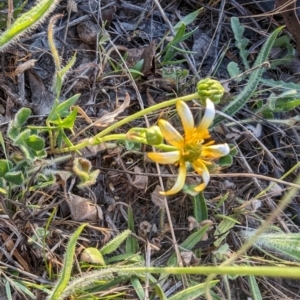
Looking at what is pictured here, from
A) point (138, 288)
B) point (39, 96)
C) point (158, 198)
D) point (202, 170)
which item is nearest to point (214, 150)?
point (202, 170)

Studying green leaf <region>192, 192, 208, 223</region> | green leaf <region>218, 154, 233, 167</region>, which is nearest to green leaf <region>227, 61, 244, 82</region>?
green leaf <region>218, 154, 233, 167</region>

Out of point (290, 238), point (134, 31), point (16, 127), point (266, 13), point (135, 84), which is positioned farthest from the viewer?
point (266, 13)

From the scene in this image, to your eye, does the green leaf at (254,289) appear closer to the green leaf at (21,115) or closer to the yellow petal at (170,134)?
the yellow petal at (170,134)

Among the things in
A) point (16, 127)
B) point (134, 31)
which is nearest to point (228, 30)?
point (134, 31)

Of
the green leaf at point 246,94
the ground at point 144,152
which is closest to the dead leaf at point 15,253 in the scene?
the ground at point 144,152

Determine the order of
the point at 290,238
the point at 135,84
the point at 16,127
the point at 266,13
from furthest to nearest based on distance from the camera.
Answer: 1. the point at 266,13
2. the point at 135,84
3. the point at 290,238
4. the point at 16,127

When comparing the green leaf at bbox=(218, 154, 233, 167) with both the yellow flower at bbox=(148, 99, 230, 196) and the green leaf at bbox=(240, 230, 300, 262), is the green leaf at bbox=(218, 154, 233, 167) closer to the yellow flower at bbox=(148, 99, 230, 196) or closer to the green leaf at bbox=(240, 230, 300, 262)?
the green leaf at bbox=(240, 230, 300, 262)

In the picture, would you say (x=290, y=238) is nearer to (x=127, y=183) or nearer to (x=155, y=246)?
(x=155, y=246)
